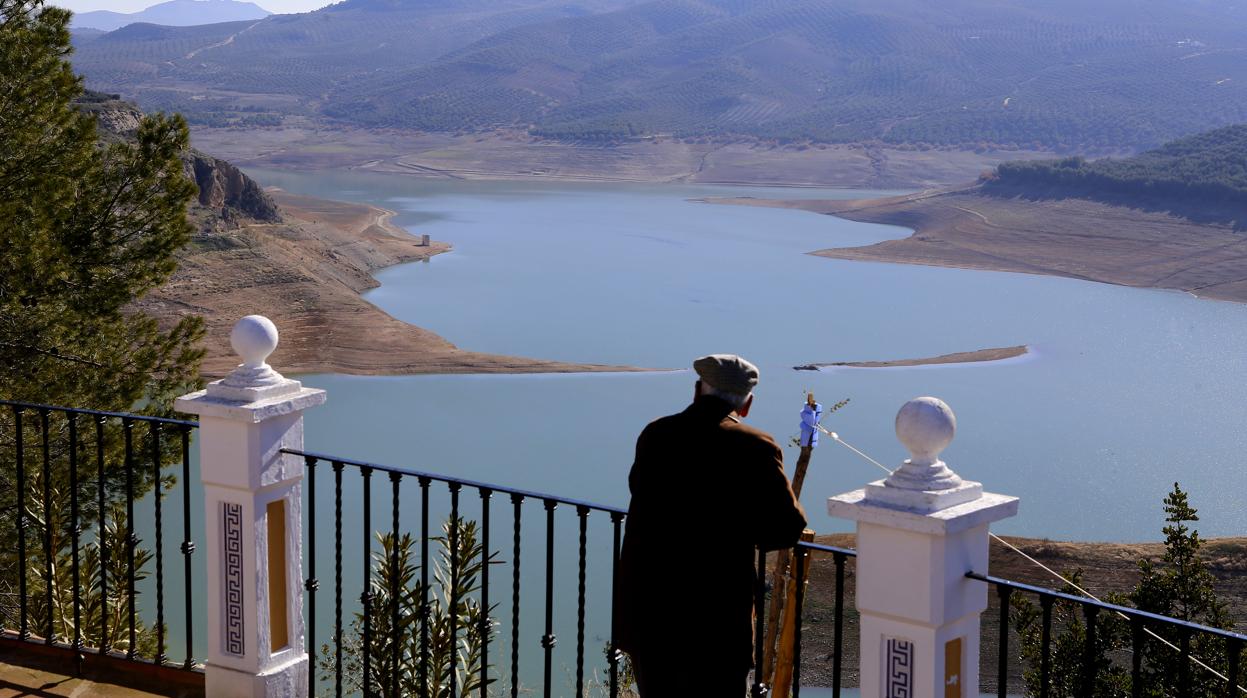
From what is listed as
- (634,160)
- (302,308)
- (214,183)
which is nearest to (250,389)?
(302,308)

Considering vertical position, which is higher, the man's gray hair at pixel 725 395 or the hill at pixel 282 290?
the man's gray hair at pixel 725 395

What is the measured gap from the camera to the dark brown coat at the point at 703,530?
2.83 metres

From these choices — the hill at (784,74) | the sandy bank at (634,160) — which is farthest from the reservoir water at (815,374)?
the hill at (784,74)

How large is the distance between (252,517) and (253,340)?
0.51 meters

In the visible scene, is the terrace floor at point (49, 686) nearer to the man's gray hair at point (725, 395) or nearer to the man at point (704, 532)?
the man at point (704, 532)

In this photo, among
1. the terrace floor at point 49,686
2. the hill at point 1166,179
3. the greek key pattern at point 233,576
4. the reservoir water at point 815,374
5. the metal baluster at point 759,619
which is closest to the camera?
the metal baluster at point 759,619

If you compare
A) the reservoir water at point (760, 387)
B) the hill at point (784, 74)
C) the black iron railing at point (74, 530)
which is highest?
the hill at point (784, 74)

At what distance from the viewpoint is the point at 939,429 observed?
283 centimetres

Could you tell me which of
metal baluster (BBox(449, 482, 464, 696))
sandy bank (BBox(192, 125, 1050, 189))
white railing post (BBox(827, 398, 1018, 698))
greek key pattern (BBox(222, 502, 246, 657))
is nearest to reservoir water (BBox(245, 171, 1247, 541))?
white railing post (BBox(827, 398, 1018, 698))

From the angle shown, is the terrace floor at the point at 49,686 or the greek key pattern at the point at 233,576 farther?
the terrace floor at the point at 49,686

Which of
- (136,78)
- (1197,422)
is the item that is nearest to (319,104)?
(136,78)

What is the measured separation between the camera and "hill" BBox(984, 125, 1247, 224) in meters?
52.6

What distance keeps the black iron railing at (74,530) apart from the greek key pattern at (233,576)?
23 cm

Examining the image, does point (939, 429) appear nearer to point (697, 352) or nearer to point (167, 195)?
point (167, 195)
